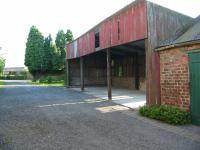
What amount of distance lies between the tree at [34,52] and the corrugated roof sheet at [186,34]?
38686 millimetres

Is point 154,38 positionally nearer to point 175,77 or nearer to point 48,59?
point 175,77

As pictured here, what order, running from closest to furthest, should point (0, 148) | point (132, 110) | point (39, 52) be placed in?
point (0, 148) < point (132, 110) < point (39, 52)

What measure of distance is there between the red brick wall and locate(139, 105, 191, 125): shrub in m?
0.43

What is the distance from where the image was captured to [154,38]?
11.0m

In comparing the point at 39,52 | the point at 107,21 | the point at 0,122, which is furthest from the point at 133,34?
the point at 39,52

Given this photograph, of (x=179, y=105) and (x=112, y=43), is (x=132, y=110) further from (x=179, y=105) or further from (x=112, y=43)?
(x=112, y=43)

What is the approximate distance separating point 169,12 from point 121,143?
7.23 meters

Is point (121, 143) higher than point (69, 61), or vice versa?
point (69, 61)

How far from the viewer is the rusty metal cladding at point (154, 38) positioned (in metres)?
10.9

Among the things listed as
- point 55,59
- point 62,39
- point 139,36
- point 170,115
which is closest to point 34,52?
point 55,59

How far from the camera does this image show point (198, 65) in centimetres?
866

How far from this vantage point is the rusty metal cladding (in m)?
10.9

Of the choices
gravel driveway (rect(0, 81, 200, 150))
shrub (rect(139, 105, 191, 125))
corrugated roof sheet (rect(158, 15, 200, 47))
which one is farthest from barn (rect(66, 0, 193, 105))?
gravel driveway (rect(0, 81, 200, 150))

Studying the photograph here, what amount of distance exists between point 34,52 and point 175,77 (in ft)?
139
